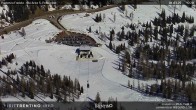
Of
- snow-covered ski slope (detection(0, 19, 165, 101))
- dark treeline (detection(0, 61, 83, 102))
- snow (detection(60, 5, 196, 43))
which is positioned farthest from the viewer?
snow (detection(60, 5, 196, 43))

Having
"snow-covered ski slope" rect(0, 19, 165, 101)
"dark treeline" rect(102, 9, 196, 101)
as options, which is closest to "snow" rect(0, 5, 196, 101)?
"snow-covered ski slope" rect(0, 19, 165, 101)

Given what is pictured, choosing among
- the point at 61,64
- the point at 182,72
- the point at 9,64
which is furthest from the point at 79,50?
the point at 182,72

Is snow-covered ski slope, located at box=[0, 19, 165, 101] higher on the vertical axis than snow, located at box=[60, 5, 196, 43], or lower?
lower

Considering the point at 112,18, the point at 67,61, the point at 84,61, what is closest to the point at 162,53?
the point at 84,61

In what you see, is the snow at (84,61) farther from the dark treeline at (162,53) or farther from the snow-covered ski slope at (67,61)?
the dark treeline at (162,53)

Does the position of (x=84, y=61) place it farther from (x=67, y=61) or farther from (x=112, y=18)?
(x=112, y=18)

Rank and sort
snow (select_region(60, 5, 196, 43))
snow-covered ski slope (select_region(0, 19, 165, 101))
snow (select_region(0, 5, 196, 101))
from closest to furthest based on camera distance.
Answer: snow-covered ski slope (select_region(0, 19, 165, 101)), snow (select_region(0, 5, 196, 101)), snow (select_region(60, 5, 196, 43))

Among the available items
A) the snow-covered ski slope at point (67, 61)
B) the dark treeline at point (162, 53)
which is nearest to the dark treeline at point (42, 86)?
the snow-covered ski slope at point (67, 61)

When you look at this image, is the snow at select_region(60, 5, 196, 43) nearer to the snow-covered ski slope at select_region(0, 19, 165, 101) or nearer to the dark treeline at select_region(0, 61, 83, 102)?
the snow-covered ski slope at select_region(0, 19, 165, 101)

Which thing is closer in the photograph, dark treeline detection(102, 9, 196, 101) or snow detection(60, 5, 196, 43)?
dark treeline detection(102, 9, 196, 101)
